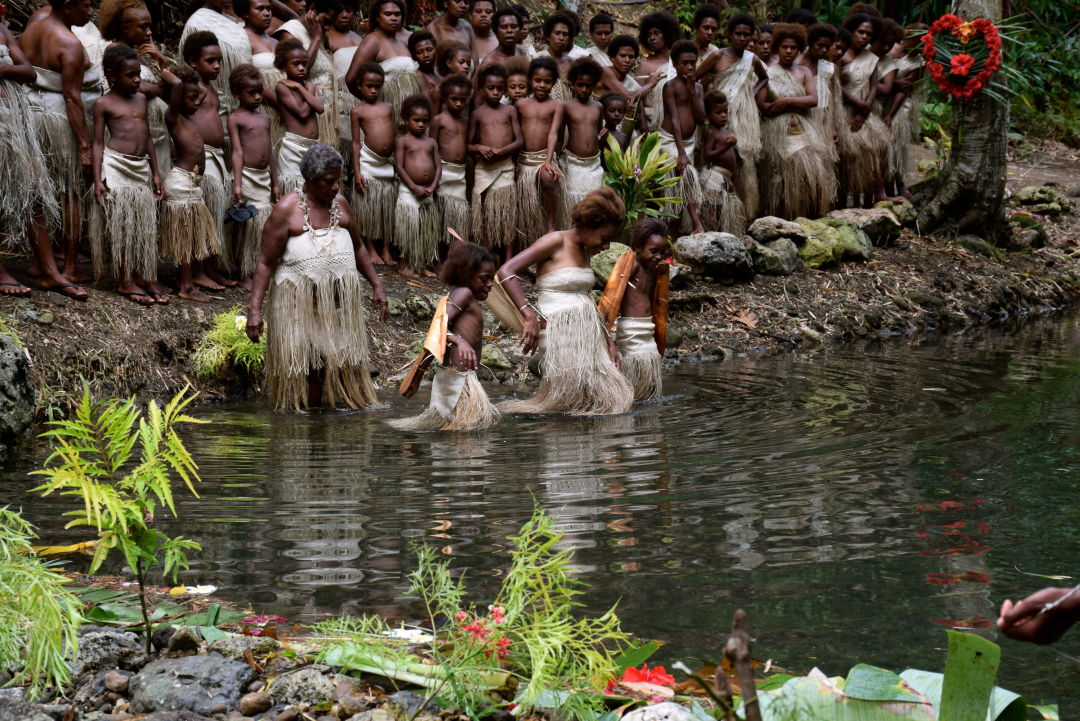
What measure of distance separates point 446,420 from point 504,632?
11.3 ft

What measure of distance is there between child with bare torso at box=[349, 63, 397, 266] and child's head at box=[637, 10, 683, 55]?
256 cm

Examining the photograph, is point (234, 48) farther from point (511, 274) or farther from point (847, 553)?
point (847, 553)

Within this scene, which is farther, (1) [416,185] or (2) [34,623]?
(1) [416,185]

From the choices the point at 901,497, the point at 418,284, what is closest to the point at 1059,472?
the point at 901,497

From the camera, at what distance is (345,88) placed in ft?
29.1

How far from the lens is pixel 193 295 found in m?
7.46

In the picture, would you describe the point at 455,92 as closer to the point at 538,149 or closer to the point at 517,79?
the point at 517,79

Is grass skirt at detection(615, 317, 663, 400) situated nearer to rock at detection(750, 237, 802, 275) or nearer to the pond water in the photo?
the pond water

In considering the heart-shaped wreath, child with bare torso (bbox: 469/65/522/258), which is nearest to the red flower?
the heart-shaped wreath

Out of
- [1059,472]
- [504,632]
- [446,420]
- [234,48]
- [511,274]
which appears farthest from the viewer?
[234,48]

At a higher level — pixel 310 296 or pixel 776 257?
pixel 776 257

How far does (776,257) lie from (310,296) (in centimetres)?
455

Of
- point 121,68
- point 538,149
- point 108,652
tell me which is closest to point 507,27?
point 538,149

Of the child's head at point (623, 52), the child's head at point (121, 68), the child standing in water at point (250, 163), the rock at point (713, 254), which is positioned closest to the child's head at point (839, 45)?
the child's head at point (623, 52)
